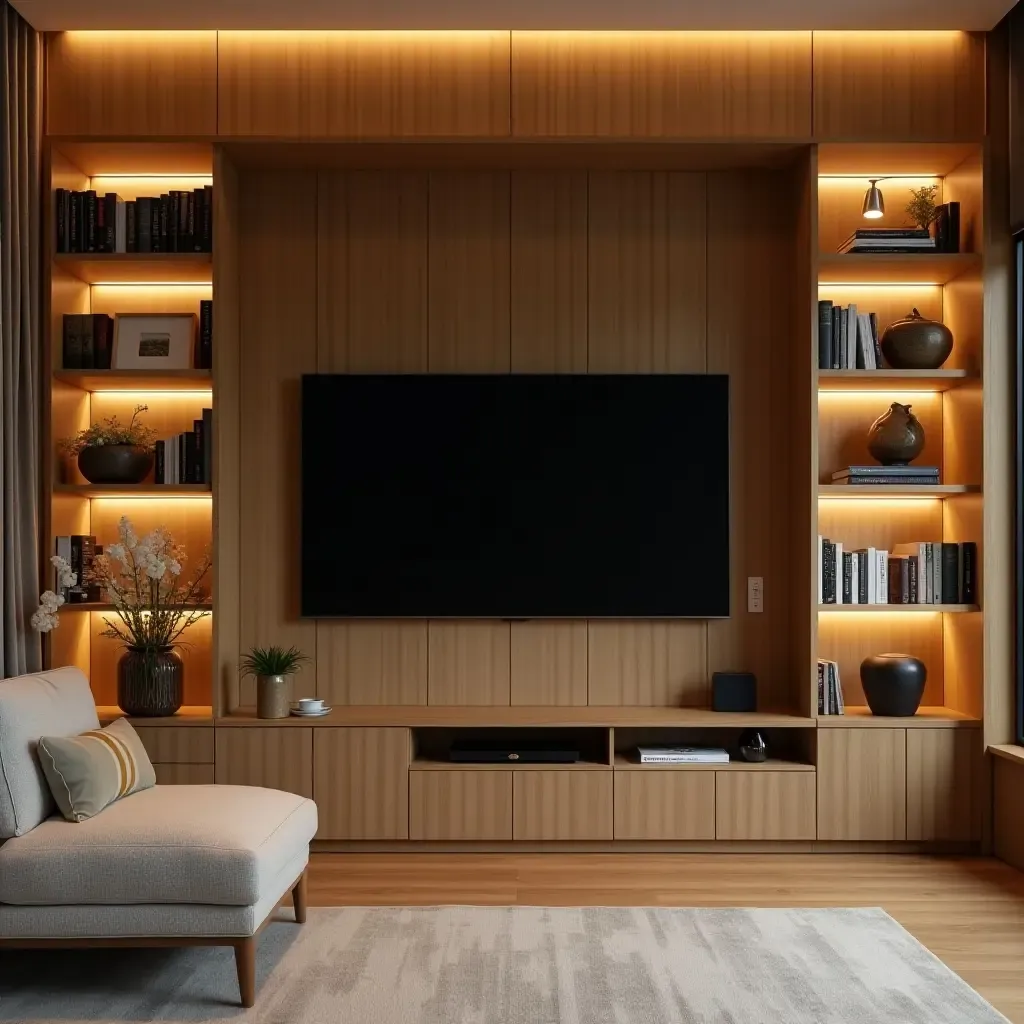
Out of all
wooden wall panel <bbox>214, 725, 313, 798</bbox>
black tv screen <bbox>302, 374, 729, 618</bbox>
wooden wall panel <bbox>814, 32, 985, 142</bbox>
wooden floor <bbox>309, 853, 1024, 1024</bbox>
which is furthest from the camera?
black tv screen <bbox>302, 374, 729, 618</bbox>

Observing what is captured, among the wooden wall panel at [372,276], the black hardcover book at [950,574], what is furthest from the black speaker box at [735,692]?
the wooden wall panel at [372,276]

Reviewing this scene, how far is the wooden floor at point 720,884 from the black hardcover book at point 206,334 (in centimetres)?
202

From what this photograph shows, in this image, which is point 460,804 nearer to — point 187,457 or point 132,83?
point 187,457

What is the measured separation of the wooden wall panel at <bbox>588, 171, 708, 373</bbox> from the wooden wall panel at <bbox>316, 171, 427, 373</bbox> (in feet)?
2.45

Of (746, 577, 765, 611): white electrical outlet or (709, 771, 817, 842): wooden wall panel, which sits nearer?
(709, 771, 817, 842): wooden wall panel

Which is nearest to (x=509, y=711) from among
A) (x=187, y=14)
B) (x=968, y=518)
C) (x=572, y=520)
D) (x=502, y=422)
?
(x=572, y=520)

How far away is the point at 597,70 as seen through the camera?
470 centimetres

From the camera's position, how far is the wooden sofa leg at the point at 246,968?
10.1 ft

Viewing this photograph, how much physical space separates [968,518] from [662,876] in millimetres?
1888

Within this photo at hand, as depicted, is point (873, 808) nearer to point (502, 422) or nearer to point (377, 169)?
point (502, 422)

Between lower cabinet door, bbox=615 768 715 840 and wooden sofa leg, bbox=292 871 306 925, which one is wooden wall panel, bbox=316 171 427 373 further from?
wooden sofa leg, bbox=292 871 306 925

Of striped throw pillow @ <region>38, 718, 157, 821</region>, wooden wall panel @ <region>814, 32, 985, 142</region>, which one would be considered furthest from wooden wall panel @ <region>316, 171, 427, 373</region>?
striped throw pillow @ <region>38, 718, 157, 821</region>

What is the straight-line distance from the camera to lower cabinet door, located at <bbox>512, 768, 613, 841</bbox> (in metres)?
4.62

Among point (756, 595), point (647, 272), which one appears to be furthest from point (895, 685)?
point (647, 272)
